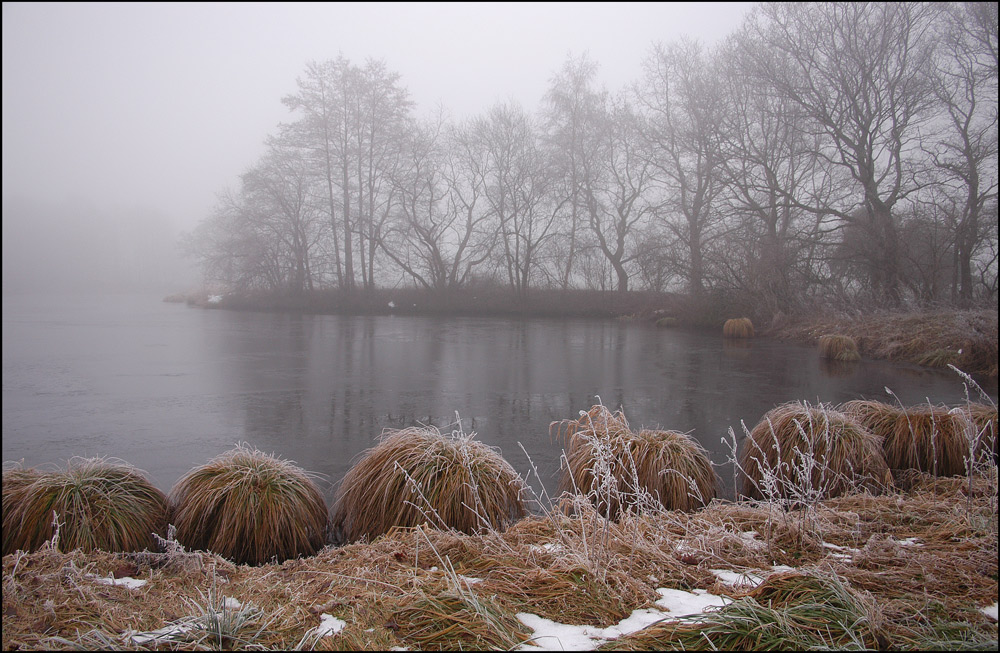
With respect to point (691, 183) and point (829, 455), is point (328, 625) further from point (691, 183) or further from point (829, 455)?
point (691, 183)

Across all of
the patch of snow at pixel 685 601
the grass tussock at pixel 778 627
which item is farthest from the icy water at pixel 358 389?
the grass tussock at pixel 778 627

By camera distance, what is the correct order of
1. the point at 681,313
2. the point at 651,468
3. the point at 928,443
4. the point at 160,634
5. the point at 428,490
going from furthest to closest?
1. the point at 681,313
2. the point at 928,443
3. the point at 651,468
4. the point at 428,490
5. the point at 160,634

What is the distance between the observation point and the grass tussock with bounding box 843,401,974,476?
16.7ft

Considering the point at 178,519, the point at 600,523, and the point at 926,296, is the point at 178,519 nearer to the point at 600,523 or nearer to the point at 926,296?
the point at 600,523

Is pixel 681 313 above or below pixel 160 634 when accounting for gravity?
above

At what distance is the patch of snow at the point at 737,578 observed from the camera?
2.67 meters

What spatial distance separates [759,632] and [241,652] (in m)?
1.89

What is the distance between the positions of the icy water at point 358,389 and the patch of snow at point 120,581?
1916mm

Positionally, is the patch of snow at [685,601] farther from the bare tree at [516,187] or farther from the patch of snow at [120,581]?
the bare tree at [516,187]

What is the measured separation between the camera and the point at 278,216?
1356 inches

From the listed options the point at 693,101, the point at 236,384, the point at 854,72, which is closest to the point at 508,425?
the point at 236,384

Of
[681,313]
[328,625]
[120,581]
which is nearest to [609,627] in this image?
[328,625]

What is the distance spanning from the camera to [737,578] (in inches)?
108

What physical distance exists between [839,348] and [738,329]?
5.90 metres
